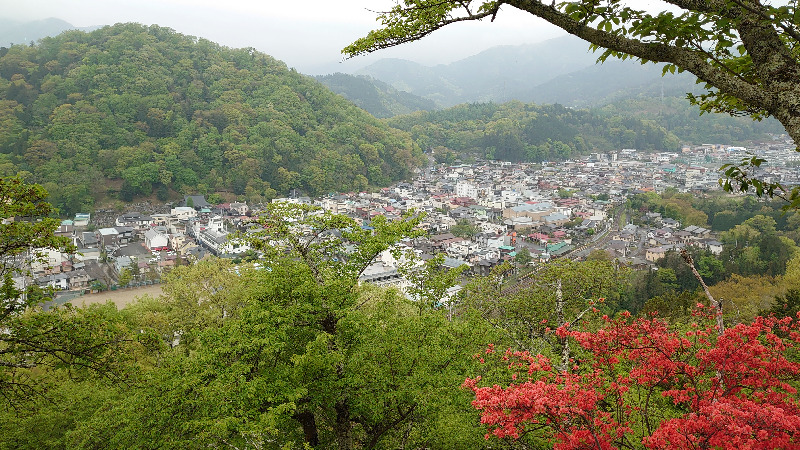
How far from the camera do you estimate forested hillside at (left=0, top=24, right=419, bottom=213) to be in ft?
146

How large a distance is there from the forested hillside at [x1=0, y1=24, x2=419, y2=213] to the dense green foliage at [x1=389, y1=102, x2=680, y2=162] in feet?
55.8

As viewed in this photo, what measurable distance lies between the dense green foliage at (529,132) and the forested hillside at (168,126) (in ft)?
55.8

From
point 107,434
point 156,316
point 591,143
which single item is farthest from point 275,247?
point 591,143

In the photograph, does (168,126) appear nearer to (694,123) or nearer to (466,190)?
(466,190)

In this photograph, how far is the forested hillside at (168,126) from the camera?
146ft

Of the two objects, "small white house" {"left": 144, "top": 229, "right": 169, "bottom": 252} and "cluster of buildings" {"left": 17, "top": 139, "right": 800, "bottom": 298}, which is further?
"small white house" {"left": 144, "top": 229, "right": 169, "bottom": 252}

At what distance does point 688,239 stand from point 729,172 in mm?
38638

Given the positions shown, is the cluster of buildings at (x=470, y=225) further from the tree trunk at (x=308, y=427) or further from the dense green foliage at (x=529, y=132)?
the tree trunk at (x=308, y=427)

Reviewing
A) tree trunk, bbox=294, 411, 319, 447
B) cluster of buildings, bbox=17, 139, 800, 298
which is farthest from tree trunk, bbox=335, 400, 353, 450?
cluster of buildings, bbox=17, 139, 800, 298

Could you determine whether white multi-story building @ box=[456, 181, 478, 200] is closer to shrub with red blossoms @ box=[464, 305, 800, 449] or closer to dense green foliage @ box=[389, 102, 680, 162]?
dense green foliage @ box=[389, 102, 680, 162]

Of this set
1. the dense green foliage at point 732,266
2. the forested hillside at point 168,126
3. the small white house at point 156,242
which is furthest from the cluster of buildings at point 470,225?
the forested hillside at point 168,126

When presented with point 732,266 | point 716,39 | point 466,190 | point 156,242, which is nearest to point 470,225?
point 466,190

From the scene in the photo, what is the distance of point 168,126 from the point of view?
5291cm

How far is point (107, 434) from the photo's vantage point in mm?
5703
